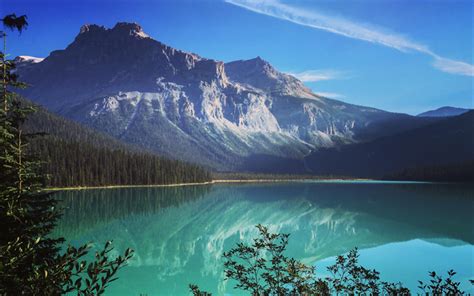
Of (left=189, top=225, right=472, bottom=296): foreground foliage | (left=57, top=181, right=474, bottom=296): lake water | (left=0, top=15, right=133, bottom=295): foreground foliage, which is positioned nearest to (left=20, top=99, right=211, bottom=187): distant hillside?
(left=57, top=181, right=474, bottom=296): lake water

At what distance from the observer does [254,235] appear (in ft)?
169

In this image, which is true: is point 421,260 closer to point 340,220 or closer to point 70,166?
point 340,220

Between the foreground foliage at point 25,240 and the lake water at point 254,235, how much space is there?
14488mm

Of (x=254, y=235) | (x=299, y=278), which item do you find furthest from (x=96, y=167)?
(x=299, y=278)

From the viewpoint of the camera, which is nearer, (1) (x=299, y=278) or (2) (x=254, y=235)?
(1) (x=299, y=278)

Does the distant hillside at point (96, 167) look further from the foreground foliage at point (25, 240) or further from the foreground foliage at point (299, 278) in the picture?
the foreground foliage at point (299, 278)

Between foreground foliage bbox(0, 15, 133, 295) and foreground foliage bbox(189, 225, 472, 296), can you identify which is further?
foreground foliage bbox(189, 225, 472, 296)

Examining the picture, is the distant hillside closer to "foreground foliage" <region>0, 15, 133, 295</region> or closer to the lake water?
the lake water

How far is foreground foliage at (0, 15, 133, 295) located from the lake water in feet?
47.5

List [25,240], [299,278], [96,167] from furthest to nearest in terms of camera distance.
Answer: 1. [96,167]
2. [25,240]
3. [299,278]

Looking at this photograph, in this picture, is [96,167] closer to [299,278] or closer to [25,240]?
[25,240]

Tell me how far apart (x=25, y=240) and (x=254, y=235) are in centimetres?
4158

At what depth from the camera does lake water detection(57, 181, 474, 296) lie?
30.2 m

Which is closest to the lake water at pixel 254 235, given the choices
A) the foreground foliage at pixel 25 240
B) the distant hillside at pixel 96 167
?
the foreground foliage at pixel 25 240
